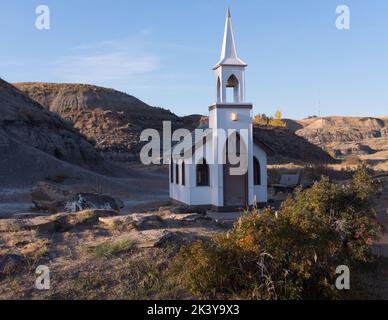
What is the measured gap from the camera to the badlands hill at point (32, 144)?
36400mm

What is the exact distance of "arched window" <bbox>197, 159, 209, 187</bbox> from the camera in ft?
71.3

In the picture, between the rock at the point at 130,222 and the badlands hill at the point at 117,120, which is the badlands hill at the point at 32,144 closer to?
the badlands hill at the point at 117,120

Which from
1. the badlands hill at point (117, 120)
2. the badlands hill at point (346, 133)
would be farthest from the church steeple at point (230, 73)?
the badlands hill at point (346, 133)

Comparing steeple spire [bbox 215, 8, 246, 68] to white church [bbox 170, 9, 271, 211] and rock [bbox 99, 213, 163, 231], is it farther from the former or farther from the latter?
rock [bbox 99, 213, 163, 231]

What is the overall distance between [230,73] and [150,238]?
40.9 feet

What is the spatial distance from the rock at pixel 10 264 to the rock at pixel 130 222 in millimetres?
2731

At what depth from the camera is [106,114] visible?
85.8 metres

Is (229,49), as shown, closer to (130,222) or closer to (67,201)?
(67,201)

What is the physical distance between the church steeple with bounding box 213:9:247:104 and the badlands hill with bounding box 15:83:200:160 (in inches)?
1763

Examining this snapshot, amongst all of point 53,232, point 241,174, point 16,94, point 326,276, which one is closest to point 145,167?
point 16,94

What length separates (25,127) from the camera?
4553cm

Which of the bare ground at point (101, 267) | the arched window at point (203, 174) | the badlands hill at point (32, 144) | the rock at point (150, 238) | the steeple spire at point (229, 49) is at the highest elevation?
the steeple spire at point (229, 49)

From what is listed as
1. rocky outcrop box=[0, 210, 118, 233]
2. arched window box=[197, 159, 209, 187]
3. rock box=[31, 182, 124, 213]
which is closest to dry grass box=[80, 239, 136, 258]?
rocky outcrop box=[0, 210, 118, 233]
